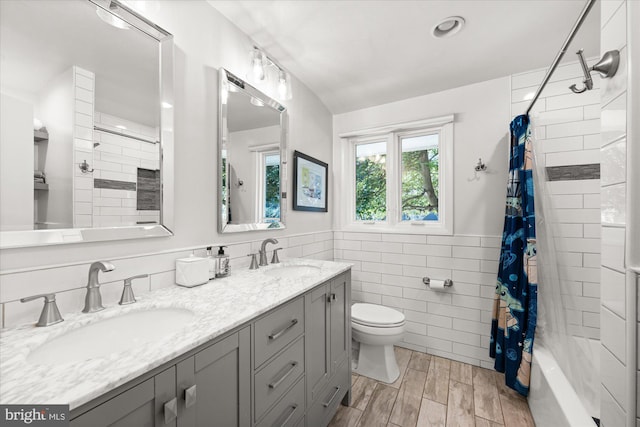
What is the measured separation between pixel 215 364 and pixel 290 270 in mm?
1024

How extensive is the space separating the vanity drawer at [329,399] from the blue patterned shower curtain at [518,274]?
3.72 feet

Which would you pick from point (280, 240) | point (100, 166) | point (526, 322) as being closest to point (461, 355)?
point (526, 322)

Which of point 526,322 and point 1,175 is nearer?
point 1,175

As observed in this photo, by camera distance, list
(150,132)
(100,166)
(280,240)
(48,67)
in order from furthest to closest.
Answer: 1. (280,240)
2. (150,132)
3. (100,166)
4. (48,67)

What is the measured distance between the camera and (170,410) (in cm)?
66

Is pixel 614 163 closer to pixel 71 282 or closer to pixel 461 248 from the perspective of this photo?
pixel 461 248

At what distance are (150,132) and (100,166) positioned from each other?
10.0 inches

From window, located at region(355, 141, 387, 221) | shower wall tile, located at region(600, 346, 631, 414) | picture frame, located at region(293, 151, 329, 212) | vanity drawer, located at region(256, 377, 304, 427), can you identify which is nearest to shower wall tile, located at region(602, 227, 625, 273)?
shower wall tile, located at region(600, 346, 631, 414)

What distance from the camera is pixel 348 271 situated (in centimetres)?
176

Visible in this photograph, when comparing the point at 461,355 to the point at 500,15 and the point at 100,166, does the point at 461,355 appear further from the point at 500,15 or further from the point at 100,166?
the point at 100,166

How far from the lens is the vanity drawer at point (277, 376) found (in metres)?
0.97

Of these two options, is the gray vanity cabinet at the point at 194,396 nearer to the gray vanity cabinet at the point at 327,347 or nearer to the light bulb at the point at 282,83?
the gray vanity cabinet at the point at 327,347

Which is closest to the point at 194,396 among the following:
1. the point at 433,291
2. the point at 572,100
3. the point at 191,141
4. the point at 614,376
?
the point at 191,141

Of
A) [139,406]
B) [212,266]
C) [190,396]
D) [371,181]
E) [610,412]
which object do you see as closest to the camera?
[139,406]
